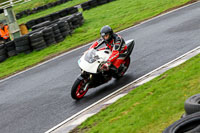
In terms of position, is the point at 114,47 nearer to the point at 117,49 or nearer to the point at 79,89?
the point at 117,49

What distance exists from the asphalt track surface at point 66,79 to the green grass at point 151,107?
126 cm

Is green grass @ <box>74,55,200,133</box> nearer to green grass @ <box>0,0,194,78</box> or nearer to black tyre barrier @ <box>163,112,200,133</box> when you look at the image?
black tyre barrier @ <box>163,112,200,133</box>

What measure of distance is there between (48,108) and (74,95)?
0.75 m

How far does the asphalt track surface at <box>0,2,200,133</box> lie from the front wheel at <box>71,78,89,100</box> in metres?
0.16

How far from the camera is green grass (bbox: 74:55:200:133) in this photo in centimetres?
629

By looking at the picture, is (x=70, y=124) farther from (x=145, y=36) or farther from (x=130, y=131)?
(x=145, y=36)

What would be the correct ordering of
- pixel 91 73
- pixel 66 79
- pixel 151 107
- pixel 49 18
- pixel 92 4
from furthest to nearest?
pixel 92 4 → pixel 49 18 → pixel 66 79 → pixel 91 73 → pixel 151 107

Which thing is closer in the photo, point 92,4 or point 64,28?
point 64,28

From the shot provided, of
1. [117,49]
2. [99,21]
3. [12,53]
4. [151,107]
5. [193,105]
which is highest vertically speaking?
[193,105]

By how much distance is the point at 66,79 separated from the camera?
12.2 m

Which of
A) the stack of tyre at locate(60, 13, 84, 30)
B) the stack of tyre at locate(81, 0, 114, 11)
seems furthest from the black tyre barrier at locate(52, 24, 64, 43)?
the stack of tyre at locate(81, 0, 114, 11)

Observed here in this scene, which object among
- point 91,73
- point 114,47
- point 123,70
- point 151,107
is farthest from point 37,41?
point 151,107

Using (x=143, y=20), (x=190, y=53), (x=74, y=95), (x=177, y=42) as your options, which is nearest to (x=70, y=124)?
(x=74, y=95)

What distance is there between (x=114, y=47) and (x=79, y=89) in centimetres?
156
